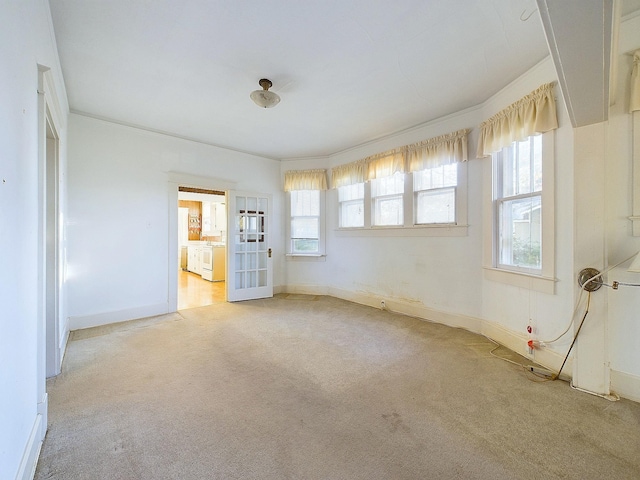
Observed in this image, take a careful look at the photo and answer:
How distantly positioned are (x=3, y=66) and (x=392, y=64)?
2572 mm

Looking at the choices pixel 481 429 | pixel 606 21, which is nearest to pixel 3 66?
pixel 606 21

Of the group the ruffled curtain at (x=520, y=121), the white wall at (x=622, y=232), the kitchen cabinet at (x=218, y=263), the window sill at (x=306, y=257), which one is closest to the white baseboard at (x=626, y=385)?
the white wall at (x=622, y=232)

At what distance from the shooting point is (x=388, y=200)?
448cm

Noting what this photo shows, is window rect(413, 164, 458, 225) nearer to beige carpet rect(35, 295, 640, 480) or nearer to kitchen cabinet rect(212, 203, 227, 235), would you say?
beige carpet rect(35, 295, 640, 480)

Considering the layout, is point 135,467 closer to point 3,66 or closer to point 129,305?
point 3,66

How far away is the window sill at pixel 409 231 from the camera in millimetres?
3594

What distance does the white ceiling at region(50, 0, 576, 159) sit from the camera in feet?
6.40

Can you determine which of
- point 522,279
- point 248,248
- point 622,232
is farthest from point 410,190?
point 248,248

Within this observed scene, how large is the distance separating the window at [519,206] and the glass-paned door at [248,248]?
12.3 ft

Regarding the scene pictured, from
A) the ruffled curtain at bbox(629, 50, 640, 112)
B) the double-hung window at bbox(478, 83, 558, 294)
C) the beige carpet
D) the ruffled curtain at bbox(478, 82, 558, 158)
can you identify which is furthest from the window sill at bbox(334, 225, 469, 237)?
the ruffled curtain at bbox(629, 50, 640, 112)

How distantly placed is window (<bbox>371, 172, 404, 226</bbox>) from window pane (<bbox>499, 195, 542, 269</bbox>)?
141 centimetres

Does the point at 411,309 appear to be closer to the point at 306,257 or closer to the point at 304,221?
the point at 306,257

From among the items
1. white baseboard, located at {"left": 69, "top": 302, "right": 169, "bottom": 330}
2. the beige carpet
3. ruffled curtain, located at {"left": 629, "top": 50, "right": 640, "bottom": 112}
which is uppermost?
ruffled curtain, located at {"left": 629, "top": 50, "right": 640, "bottom": 112}

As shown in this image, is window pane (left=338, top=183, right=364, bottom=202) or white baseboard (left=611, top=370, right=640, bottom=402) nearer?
white baseboard (left=611, top=370, right=640, bottom=402)
